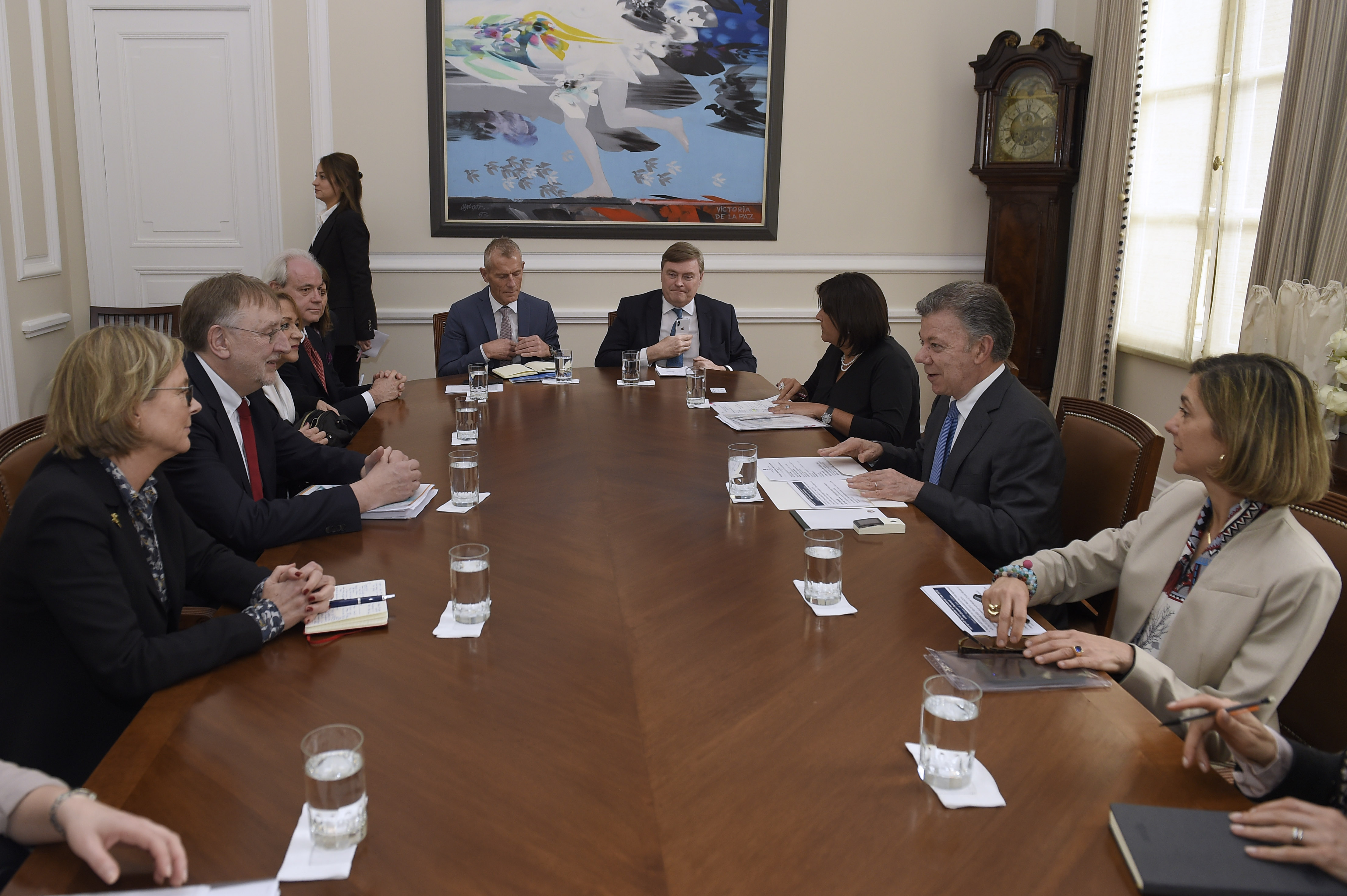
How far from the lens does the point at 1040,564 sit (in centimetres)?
207

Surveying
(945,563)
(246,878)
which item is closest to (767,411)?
(945,563)

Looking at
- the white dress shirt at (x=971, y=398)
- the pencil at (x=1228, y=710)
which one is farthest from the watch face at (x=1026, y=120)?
the pencil at (x=1228, y=710)

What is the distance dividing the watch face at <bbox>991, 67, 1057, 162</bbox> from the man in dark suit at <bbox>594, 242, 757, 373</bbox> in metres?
2.24

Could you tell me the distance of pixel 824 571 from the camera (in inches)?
73.4

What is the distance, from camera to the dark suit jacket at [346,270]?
5.41 meters

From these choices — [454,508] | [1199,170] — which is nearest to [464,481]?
[454,508]

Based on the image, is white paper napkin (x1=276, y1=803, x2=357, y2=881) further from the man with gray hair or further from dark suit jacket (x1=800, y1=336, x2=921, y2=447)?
dark suit jacket (x1=800, y1=336, x2=921, y2=447)

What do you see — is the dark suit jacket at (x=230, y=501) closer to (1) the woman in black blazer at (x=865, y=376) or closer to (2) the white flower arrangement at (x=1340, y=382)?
(1) the woman in black blazer at (x=865, y=376)

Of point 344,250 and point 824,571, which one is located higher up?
point 344,250

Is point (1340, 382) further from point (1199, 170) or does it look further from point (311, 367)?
point (311, 367)

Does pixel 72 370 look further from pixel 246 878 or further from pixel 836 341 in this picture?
pixel 836 341

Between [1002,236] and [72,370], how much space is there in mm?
5419

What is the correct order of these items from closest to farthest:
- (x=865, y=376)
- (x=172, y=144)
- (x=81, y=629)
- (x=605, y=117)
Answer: (x=81, y=629), (x=865, y=376), (x=172, y=144), (x=605, y=117)

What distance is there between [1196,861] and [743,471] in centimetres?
153
